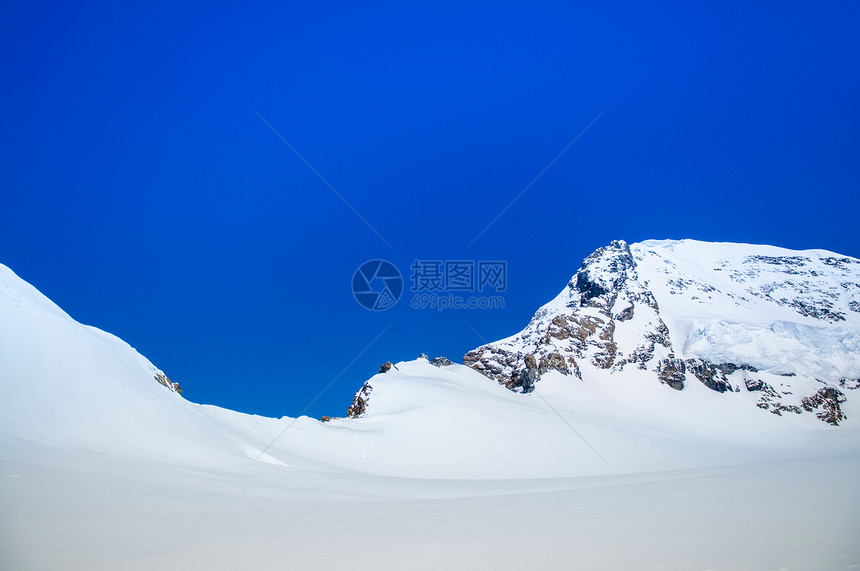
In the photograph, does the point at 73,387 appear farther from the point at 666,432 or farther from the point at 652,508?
the point at 666,432

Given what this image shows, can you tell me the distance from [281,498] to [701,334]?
85.1m

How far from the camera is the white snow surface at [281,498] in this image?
5883 millimetres

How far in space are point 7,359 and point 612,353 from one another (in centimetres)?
6779

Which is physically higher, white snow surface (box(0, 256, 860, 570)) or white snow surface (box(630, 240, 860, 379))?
white snow surface (box(630, 240, 860, 379))

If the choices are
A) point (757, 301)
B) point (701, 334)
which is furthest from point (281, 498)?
point (757, 301)

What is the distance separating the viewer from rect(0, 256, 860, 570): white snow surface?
5883 millimetres

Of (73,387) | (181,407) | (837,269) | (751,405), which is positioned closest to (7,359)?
(73,387)

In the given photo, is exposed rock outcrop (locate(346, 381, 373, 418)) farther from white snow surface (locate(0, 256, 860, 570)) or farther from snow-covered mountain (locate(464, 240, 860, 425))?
snow-covered mountain (locate(464, 240, 860, 425))

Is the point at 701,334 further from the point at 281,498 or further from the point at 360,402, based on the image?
the point at 281,498

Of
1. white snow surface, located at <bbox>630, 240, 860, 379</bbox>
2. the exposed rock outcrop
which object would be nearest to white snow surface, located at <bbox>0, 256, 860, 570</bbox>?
the exposed rock outcrop

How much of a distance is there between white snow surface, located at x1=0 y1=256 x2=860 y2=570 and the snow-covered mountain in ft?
133

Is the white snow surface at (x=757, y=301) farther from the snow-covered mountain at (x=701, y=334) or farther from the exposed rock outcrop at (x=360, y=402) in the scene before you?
the exposed rock outcrop at (x=360, y=402)

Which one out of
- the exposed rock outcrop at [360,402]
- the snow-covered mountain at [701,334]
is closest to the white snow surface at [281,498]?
the exposed rock outcrop at [360,402]

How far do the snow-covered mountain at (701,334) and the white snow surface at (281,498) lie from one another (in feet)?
133
